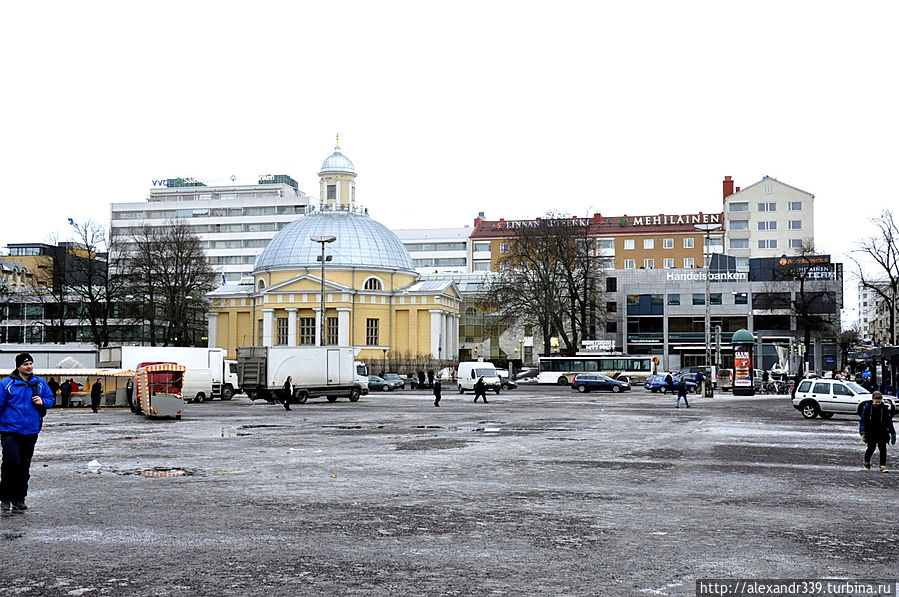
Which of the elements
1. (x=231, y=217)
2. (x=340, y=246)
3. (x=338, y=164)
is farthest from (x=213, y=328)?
(x=231, y=217)

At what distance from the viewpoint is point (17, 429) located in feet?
37.3

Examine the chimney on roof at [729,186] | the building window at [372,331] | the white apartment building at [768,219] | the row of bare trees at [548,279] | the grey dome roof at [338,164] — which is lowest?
the building window at [372,331]

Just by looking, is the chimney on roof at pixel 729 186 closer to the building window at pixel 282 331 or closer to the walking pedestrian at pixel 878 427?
the building window at pixel 282 331

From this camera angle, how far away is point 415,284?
302ft

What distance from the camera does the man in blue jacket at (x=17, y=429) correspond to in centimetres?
1132

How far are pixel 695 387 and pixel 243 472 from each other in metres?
49.9

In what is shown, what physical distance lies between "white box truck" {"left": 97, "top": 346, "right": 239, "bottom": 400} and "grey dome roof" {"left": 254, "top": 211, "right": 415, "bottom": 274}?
35.6 m

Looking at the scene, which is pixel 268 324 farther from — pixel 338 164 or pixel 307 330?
pixel 338 164

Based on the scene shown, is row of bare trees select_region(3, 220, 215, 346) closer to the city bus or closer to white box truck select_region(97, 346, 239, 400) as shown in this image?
Result: white box truck select_region(97, 346, 239, 400)

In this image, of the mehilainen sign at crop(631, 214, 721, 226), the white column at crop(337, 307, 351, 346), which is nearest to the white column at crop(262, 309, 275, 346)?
the white column at crop(337, 307, 351, 346)

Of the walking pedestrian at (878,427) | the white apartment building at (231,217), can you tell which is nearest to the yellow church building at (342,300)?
the white apartment building at (231,217)

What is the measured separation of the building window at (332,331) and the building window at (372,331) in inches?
113

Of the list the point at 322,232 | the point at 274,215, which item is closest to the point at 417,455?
the point at 322,232

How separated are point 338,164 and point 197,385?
52.6 metres
